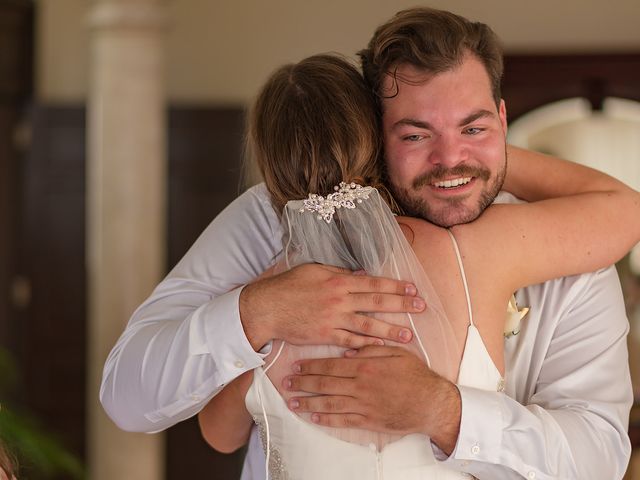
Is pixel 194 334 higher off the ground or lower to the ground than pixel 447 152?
lower

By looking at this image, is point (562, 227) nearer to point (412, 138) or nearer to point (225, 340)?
point (412, 138)

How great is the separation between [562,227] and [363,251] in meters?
0.41

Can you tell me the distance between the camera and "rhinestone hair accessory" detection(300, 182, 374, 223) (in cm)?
187

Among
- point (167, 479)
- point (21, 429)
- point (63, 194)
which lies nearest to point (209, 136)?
point (63, 194)

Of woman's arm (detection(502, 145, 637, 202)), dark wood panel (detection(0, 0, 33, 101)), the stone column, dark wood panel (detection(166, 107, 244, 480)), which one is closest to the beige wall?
dark wood panel (detection(0, 0, 33, 101))

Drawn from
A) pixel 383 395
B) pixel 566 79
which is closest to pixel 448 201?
pixel 383 395

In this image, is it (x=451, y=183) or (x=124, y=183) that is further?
(x=124, y=183)

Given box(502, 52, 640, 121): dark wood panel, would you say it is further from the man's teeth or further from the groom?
the man's teeth

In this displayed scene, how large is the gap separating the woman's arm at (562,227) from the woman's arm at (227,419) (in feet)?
1.90

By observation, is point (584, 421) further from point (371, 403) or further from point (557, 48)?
point (557, 48)

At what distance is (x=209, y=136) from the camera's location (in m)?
Result: 7.10

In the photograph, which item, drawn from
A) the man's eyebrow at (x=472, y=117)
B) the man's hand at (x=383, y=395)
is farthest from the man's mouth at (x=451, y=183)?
the man's hand at (x=383, y=395)

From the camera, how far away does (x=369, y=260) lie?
1944 millimetres

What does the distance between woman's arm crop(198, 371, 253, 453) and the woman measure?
0.23 ft
